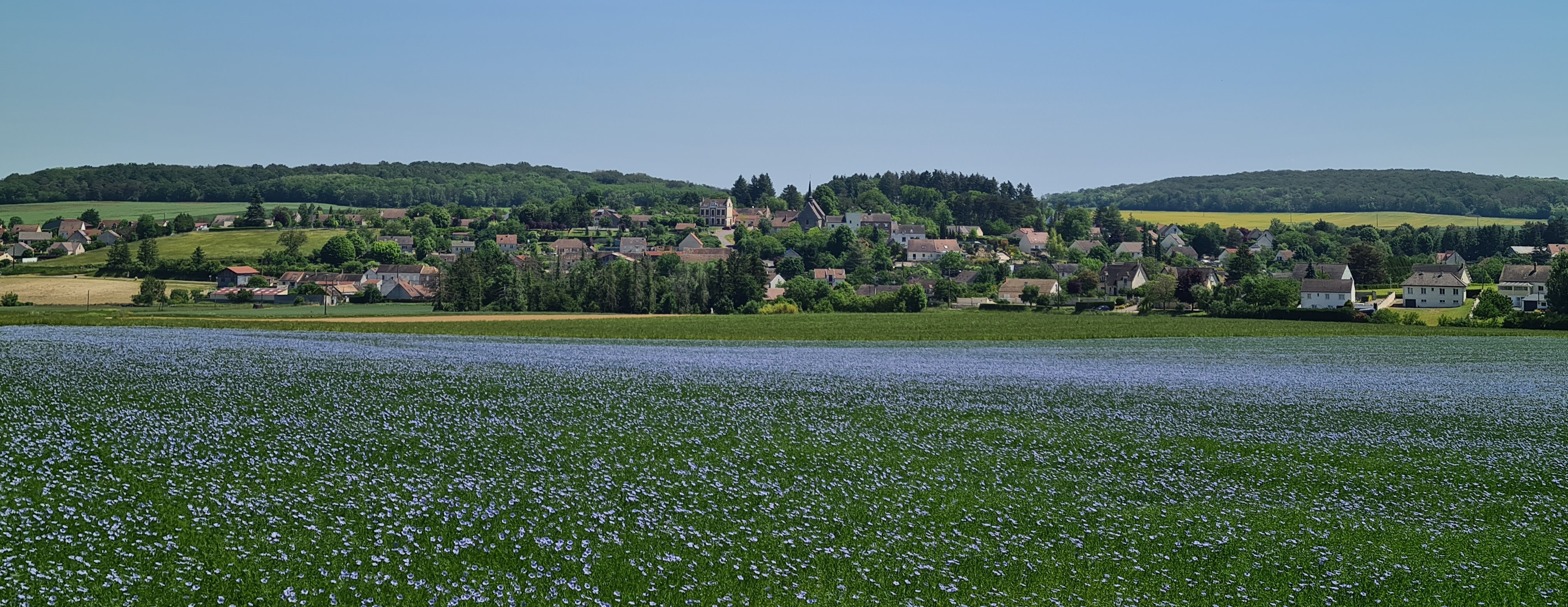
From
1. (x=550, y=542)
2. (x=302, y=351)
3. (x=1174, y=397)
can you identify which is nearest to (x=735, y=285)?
(x=302, y=351)

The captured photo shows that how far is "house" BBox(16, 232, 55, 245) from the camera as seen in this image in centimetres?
17988

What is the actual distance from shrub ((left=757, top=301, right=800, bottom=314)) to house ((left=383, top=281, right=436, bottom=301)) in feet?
135

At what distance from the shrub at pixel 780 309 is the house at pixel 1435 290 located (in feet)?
210

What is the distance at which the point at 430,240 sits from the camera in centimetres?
19225

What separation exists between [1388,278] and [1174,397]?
13615 cm

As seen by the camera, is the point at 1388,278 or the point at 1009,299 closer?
the point at 1009,299

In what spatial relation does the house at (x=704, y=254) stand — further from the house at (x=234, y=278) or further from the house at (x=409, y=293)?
the house at (x=234, y=278)

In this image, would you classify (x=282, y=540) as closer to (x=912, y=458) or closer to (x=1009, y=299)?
(x=912, y=458)

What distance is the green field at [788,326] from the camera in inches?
2562

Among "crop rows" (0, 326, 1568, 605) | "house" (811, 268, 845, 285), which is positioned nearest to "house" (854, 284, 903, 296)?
"house" (811, 268, 845, 285)

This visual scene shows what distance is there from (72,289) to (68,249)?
6913cm

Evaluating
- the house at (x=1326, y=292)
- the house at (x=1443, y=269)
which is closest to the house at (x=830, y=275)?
the house at (x=1326, y=292)

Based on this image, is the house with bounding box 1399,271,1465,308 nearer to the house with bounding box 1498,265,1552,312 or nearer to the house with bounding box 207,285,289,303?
the house with bounding box 1498,265,1552,312

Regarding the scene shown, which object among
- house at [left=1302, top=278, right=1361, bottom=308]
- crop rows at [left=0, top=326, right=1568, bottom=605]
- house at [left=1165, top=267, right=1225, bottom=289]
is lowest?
crop rows at [left=0, top=326, right=1568, bottom=605]
